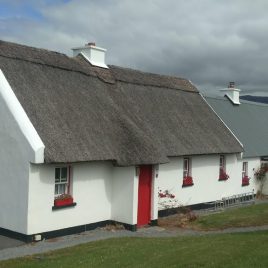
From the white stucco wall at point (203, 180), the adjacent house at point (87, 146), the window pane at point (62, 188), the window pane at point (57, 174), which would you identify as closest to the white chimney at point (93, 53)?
the adjacent house at point (87, 146)

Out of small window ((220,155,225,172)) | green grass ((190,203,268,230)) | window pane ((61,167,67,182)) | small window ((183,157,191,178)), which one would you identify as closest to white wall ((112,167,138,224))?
window pane ((61,167,67,182))

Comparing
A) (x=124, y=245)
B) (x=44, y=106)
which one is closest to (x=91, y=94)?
(x=44, y=106)

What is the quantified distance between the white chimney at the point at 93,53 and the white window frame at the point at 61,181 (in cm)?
640

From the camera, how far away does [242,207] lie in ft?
68.6

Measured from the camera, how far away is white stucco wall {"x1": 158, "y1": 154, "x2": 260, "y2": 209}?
18.8 m

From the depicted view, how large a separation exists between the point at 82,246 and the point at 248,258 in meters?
4.74

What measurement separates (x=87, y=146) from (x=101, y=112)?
2.31 m

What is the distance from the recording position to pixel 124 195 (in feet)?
50.9

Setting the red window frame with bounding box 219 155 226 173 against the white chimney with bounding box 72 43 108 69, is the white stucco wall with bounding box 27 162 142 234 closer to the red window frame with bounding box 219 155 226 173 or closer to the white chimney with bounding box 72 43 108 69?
the white chimney with bounding box 72 43 108 69

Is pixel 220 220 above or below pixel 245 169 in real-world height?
below

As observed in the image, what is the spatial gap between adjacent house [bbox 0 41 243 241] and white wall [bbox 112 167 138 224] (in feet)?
0.11

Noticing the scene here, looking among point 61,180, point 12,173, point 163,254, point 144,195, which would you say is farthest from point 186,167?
point 163,254

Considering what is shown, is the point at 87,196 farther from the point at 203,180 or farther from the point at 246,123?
the point at 246,123

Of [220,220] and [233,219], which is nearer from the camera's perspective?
[220,220]
